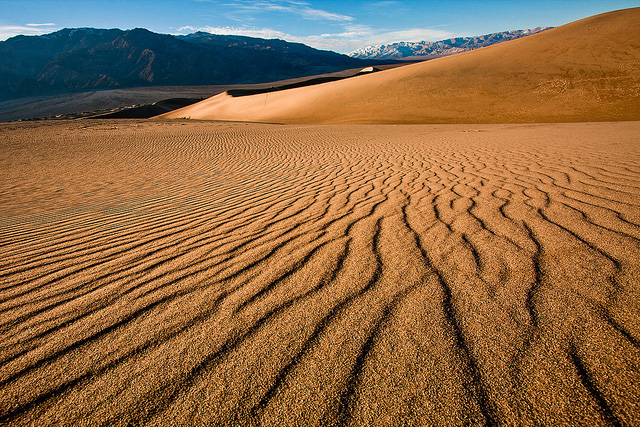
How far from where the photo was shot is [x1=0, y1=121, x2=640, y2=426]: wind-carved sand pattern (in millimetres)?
1229

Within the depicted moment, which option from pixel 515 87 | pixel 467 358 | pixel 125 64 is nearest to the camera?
pixel 467 358

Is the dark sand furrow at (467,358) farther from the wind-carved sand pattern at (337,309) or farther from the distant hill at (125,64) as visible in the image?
the distant hill at (125,64)

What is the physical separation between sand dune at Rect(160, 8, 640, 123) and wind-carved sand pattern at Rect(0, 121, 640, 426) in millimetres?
14629

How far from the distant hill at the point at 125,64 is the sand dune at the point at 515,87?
11055 centimetres

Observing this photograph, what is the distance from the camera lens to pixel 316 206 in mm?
3727

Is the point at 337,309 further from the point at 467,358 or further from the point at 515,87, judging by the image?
the point at 515,87

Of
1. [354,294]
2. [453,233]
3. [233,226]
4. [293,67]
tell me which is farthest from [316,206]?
[293,67]

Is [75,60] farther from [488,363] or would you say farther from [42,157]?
[488,363]

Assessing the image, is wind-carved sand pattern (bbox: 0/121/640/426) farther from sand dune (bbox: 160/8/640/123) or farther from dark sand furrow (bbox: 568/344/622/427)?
sand dune (bbox: 160/8/640/123)

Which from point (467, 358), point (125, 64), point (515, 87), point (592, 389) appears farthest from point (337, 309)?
point (125, 64)

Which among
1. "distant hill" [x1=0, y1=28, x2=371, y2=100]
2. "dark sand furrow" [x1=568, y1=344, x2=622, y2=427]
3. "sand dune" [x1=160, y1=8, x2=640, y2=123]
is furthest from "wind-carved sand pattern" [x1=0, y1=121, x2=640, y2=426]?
"distant hill" [x1=0, y1=28, x2=371, y2=100]

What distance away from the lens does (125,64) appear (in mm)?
132125

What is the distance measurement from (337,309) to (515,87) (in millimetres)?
21298

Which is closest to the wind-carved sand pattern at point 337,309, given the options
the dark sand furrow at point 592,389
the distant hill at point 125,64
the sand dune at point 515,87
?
the dark sand furrow at point 592,389
